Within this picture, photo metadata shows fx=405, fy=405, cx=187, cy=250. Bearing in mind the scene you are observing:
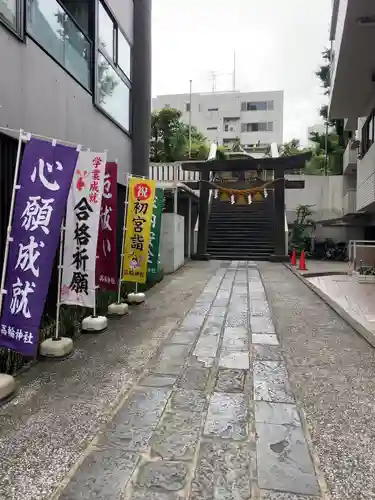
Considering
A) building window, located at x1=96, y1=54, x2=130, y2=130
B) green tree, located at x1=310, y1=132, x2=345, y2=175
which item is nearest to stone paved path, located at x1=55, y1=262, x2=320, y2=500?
building window, located at x1=96, y1=54, x2=130, y2=130

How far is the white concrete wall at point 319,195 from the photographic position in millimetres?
22953

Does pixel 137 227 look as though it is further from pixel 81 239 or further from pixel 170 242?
pixel 170 242

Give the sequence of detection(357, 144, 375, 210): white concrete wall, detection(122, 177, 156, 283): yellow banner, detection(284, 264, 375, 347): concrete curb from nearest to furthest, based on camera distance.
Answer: detection(284, 264, 375, 347): concrete curb, detection(122, 177, 156, 283): yellow banner, detection(357, 144, 375, 210): white concrete wall

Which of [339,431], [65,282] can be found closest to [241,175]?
[65,282]

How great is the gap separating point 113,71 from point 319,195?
16109mm

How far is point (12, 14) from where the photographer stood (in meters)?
5.55

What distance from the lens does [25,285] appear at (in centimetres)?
407

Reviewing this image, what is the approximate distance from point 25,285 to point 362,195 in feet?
45.0

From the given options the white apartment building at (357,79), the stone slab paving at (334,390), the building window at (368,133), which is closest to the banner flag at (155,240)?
the stone slab paving at (334,390)

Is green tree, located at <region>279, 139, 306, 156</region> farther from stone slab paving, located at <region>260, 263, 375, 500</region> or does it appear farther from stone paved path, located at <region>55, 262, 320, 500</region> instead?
stone paved path, located at <region>55, 262, 320, 500</region>

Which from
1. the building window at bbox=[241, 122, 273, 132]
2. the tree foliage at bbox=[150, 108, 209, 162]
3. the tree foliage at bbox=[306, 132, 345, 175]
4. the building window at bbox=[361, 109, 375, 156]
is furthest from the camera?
the building window at bbox=[241, 122, 273, 132]

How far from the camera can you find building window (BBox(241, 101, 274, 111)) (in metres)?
54.2

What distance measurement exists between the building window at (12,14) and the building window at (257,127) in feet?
170

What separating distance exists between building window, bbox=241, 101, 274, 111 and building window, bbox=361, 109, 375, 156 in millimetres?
40646
